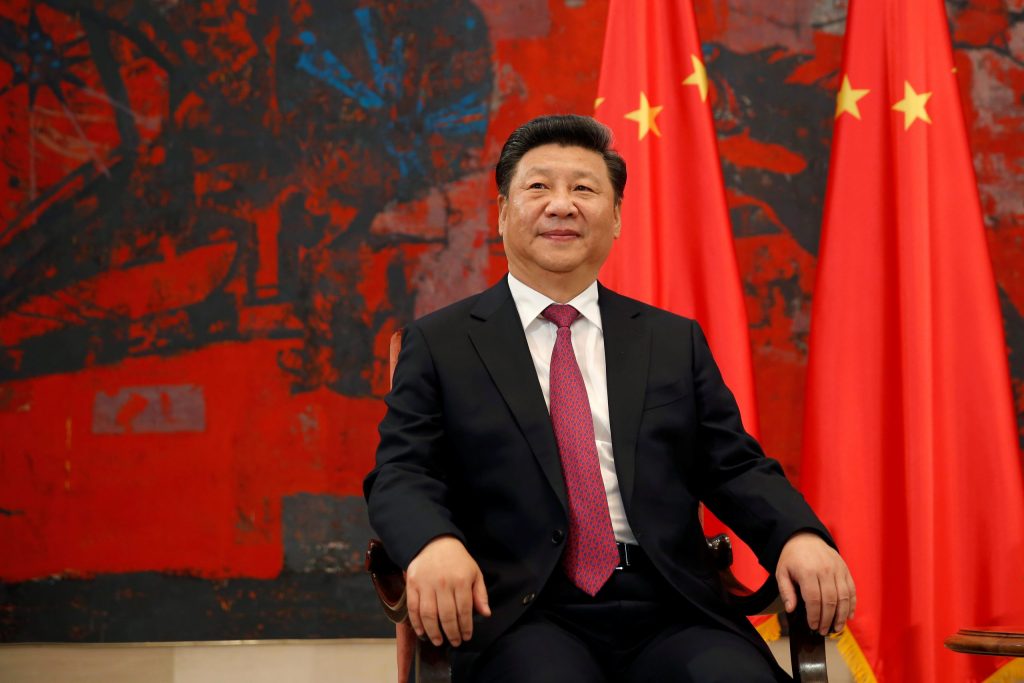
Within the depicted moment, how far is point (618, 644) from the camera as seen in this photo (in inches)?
64.4

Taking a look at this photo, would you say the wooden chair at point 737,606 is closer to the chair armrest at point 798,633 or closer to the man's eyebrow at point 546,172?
the chair armrest at point 798,633

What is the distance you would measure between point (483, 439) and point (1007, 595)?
5.70 ft

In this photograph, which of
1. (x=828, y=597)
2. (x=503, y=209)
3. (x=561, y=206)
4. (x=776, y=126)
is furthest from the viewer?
(x=776, y=126)

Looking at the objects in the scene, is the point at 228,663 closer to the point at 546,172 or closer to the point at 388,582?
the point at 388,582

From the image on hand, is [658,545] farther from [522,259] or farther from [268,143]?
[268,143]

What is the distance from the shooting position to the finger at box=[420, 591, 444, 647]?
4.54 ft

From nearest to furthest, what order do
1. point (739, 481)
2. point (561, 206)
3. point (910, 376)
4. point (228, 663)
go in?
point (739, 481) → point (561, 206) → point (910, 376) → point (228, 663)

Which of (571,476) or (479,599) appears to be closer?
(479,599)

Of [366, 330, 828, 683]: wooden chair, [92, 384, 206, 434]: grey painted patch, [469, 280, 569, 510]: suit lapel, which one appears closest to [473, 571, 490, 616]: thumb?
[366, 330, 828, 683]: wooden chair

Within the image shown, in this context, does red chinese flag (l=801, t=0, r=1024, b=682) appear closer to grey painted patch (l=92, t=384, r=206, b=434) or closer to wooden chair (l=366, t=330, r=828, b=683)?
wooden chair (l=366, t=330, r=828, b=683)

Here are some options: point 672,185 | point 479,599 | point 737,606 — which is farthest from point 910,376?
point 479,599

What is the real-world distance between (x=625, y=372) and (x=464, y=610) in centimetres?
64

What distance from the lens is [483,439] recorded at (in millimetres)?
1738

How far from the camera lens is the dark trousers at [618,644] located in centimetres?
149
